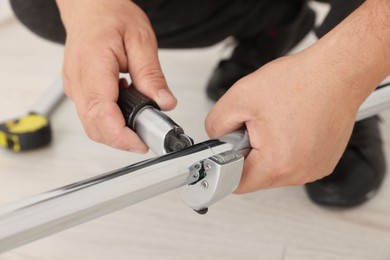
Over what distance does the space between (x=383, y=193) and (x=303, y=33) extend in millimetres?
477

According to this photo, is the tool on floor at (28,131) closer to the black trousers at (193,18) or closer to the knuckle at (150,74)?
the black trousers at (193,18)

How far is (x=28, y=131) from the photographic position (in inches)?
34.7

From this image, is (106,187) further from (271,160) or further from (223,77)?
(223,77)

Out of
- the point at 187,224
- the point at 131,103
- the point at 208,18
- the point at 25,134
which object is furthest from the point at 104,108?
the point at 208,18

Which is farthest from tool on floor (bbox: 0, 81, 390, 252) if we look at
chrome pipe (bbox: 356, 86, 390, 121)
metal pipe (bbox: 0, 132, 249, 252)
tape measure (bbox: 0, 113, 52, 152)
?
tape measure (bbox: 0, 113, 52, 152)

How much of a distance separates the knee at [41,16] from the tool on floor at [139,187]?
42cm

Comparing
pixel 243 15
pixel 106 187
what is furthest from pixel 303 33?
pixel 106 187

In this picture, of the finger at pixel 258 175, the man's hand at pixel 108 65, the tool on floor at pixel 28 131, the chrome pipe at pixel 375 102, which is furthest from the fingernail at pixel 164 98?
the tool on floor at pixel 28 131

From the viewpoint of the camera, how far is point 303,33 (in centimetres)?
120

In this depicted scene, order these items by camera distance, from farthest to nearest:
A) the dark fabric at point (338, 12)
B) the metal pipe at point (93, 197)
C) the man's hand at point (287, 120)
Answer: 1. the dark fabric at point (338, 12)
2. the man's hand at point (287, 120)
3. the metal pipe at point (93, 197)

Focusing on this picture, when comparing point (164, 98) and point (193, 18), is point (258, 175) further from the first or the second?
point (193, 18)

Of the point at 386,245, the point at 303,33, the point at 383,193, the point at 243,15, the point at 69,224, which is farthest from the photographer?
the point at 303,33

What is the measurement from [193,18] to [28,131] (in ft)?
1.13

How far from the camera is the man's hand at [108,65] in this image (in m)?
0.55
